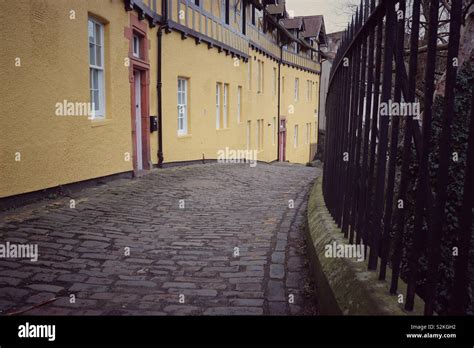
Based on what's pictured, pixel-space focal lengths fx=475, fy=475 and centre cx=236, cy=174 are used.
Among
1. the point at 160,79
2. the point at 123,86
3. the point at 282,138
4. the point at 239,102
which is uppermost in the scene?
the point at 160,79

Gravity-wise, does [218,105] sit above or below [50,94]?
above

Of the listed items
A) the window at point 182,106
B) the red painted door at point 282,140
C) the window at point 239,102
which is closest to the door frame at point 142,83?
the window at point 182,106

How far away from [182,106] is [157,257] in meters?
10.5

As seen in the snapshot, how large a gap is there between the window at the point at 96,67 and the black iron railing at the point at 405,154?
603 cm

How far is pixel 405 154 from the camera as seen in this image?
226 cm

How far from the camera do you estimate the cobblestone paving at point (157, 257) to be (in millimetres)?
3643

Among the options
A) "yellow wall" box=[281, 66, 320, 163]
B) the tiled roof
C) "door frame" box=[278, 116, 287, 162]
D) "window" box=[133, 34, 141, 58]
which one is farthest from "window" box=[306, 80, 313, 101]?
"window" box=[133, 34, 141, 58]

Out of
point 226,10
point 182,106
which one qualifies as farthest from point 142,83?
point 226,10

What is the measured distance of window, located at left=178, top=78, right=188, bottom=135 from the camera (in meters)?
14.8

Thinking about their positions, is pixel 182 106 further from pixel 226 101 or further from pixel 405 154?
pixel 405 154

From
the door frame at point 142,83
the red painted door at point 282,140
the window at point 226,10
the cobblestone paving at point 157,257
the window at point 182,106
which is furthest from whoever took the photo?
the red painted door at point 282,140

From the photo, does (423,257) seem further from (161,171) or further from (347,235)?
(161,171)

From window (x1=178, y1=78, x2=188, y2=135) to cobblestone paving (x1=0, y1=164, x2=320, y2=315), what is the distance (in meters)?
6.44

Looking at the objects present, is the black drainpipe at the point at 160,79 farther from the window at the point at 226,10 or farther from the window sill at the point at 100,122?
the window at the point at 226,10
